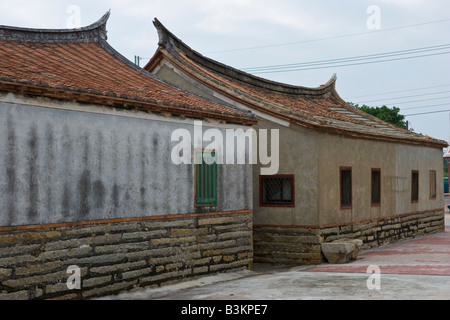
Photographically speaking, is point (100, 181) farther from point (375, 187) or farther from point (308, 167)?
point (375, 187)

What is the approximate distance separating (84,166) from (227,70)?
340 inches

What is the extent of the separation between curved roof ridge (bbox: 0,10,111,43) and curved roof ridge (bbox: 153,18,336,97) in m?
1.91

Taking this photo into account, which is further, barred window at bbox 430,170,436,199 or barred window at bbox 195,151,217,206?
barred window at bbox 430,170,436,199

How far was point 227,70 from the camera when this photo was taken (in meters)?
18.1

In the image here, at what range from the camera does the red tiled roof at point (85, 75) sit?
31.8 feet

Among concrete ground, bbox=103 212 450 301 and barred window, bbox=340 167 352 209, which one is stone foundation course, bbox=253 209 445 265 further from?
barred window, bbox=340 167 352 209

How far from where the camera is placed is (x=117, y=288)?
34.8 ft

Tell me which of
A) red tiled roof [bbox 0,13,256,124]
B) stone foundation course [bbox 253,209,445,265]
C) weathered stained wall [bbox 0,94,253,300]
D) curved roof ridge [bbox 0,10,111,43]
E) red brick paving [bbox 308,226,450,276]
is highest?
curved roof ridge [bbox 0,10,111,43]

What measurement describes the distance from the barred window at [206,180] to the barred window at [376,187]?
698 cm

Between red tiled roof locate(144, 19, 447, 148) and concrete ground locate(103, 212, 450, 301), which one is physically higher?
red tiled roof locate(144, 19, 447, 148)

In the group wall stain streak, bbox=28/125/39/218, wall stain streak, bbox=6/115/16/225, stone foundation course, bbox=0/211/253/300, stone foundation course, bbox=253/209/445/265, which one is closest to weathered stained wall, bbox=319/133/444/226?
stone foundation course, bbox=253/209/445/265

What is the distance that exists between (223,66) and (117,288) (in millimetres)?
8830

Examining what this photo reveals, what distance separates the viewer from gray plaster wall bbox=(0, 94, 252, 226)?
9078 mm
